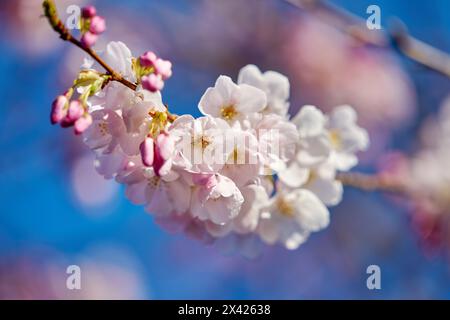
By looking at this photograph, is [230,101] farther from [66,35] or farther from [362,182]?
[362,182]

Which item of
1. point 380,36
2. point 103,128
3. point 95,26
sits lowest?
point 103,128

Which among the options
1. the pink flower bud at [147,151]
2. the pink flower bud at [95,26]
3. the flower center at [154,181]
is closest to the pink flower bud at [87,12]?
the pink flower bud at [95,26]

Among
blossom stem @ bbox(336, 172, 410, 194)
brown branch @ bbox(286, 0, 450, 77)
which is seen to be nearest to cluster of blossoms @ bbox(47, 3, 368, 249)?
blossom stem @ bbox(336, 172, 410, 194)

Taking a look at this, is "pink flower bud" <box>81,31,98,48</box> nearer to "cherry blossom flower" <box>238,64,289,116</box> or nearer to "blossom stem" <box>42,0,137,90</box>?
"blossom stem" <box>42,0,137,90</box>

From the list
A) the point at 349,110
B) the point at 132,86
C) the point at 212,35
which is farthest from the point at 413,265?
the point at 132,86

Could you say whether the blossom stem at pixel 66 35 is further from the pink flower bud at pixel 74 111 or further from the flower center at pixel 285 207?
the flower center at pixel 285 207

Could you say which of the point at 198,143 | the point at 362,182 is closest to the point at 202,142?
the point at 198,143
